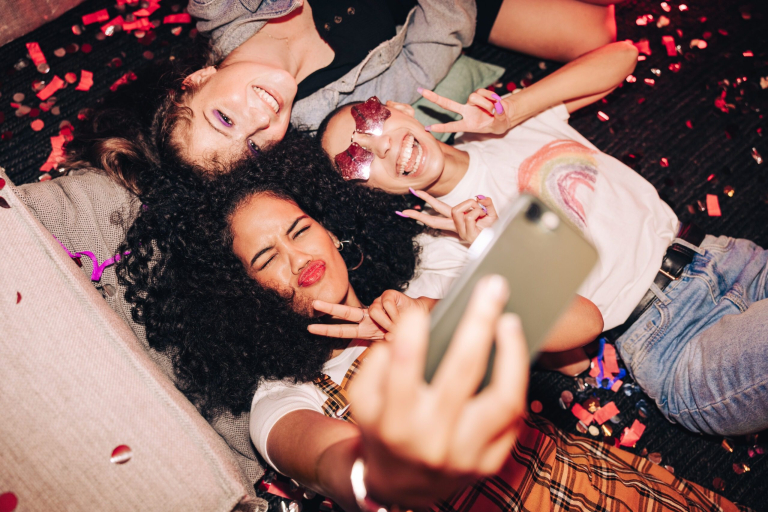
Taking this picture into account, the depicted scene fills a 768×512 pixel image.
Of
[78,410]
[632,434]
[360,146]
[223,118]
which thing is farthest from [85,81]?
[632,434]

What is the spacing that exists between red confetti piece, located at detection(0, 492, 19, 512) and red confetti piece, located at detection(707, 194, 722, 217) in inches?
113

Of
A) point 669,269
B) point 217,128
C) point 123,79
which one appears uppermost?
point 123,79

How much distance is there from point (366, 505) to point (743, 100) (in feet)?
8.84

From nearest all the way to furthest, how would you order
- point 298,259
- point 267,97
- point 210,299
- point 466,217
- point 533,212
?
point 533,212 < point 298,259 < point 466,217 < point 210,299 < point 267,97

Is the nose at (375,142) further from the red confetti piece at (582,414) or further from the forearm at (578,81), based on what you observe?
the red confetti piece at (582,414)

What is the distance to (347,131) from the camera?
1726mm

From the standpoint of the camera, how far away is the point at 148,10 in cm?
221

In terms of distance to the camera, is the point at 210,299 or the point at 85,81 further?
the point at 85,81

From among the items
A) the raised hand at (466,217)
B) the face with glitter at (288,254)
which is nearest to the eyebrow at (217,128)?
the face with glitter at (288,254)

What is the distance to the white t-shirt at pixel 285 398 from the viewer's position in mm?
1342

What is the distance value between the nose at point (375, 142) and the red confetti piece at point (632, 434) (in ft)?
5.36

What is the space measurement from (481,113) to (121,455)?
1750 millimetres

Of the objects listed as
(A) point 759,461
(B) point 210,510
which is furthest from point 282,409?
(A) point 759,461

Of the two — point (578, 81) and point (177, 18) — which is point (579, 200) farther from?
point (177, 18)
